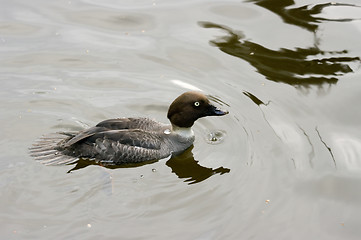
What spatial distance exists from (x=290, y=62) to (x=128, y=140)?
3.42 metres

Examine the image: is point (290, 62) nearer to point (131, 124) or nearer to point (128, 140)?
point (131, 124)

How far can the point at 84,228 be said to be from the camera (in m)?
6.28

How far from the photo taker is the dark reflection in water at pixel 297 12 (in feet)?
34.6

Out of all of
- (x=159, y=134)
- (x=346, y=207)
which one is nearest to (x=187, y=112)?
(x=159, y=134)

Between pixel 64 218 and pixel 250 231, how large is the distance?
Answer: 2003mm

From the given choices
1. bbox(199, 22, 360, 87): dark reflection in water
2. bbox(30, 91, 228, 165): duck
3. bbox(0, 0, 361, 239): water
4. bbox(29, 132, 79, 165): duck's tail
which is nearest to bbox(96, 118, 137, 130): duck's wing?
bbox(30, 91, 228, 165): duck

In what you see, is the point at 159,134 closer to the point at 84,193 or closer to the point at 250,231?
the point at 84,193

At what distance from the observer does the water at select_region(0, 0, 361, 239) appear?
655 centimetres

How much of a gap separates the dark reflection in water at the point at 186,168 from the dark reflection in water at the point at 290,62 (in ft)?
7.72

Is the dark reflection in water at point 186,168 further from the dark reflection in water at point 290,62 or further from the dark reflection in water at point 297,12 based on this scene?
the dark reflection in water at point 297,12

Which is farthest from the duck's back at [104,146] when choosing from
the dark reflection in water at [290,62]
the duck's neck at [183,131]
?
the dark reflection in water at [290,62]

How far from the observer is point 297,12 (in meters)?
10.8

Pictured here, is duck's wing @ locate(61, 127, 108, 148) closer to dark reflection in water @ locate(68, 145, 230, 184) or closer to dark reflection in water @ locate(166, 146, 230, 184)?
dark reflection in water @ locate(68, 145, 230, 184)

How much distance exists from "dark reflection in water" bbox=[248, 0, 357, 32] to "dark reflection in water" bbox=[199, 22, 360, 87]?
2.63 feet
